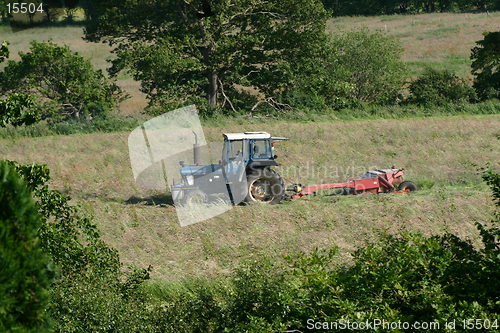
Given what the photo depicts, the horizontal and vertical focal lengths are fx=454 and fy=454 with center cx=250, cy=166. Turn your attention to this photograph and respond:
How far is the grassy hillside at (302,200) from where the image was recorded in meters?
9.24

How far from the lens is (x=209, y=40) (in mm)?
23328

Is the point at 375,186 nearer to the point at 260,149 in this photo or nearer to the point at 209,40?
the point at 260,149

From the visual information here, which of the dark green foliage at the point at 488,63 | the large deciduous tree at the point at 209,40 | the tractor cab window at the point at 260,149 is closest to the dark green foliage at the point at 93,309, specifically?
the tractor cab window at the point at 260,149

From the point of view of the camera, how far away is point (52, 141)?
19516mm

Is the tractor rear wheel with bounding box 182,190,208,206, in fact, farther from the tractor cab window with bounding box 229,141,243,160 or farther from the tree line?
the tree line

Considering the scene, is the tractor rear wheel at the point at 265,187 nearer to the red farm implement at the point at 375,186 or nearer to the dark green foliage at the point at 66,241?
the red farm implement at the point at 375,186

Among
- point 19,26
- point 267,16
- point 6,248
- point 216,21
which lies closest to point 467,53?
point 267,16

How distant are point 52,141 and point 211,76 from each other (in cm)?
903

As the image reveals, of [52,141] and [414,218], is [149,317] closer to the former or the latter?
[414,218]

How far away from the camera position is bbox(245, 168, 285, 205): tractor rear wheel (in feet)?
39.2

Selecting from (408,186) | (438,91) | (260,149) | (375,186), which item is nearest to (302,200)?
(260,149)

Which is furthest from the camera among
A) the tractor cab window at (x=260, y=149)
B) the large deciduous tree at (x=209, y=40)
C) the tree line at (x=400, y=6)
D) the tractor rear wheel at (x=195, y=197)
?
the tree line at (x=400, y=6)

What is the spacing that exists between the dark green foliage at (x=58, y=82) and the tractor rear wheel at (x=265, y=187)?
13.1 m

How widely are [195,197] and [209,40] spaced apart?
1362cm
